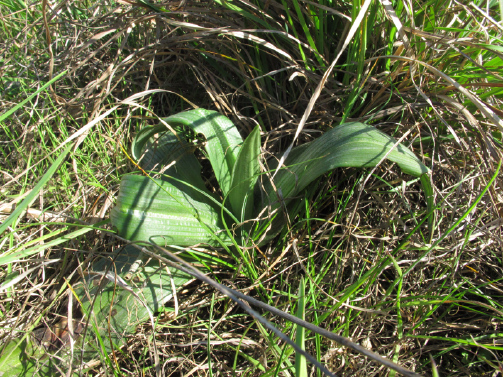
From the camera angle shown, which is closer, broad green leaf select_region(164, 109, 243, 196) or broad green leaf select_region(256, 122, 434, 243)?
broad green leaf select_region(256, 122, 434, 243)

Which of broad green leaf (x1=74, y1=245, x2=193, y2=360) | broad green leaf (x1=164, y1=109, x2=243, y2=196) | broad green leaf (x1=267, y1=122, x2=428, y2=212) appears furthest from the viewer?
broad green leaf (x1=164, y1=109, x2=243, y2=196)

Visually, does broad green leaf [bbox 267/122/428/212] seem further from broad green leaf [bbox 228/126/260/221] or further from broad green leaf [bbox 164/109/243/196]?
broad green leaf [bbox 164/109/243/196]

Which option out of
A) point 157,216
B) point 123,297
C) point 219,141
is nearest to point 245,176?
point 219,141

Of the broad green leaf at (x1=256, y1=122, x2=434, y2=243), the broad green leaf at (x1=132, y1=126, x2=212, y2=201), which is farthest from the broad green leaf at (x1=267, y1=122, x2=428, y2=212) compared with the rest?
the broad green leaf at (x1=132, y1=126, x2=212, y2=201)

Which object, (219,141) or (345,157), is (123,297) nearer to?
(219,141)

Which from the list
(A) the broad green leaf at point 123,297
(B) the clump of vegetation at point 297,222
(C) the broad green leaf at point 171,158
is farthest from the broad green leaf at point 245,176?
(A) the broad green leaf at point 123,297

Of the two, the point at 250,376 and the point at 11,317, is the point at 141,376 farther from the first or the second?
the point at 11,317

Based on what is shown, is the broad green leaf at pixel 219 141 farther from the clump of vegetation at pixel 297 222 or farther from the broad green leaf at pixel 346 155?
the broad green leaf at pixel 346 155

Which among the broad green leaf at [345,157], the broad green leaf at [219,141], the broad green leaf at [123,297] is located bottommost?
the broad green leaf at [123,297]
